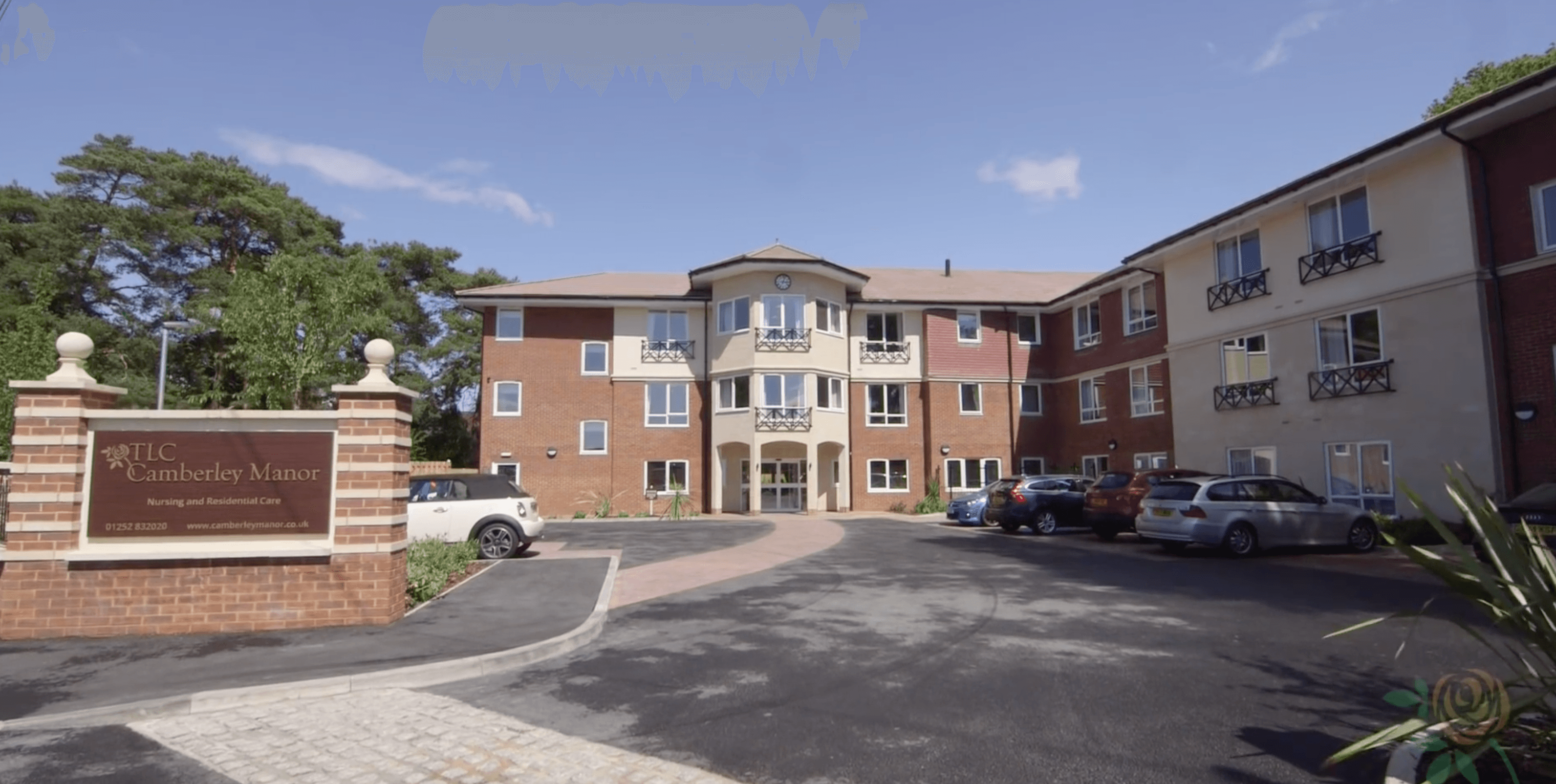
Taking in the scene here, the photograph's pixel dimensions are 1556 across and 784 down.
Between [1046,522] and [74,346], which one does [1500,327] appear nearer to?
[1046,522]

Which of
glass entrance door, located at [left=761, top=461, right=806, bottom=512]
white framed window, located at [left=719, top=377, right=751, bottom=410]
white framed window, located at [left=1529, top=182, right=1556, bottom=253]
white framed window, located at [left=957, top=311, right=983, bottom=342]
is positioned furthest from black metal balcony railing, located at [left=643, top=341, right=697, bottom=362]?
white framed window, located at [left=1529, top=182, right=1556, bottom=253]

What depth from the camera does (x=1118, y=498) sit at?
17.8 m

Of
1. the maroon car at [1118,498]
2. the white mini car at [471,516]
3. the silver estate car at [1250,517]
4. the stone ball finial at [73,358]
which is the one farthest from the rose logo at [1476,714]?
the maroon car at [1118,498]

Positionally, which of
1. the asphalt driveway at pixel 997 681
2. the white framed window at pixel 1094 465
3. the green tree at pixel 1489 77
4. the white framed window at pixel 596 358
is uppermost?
the green tree at pixel 1489 77

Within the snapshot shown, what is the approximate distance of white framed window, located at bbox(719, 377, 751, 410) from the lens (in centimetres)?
2889

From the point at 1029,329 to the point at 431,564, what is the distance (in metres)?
25.8

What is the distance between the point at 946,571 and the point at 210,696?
9.65 metres

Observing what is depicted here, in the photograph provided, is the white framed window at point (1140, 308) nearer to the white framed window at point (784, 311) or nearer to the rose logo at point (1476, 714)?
the white framed window at point (784, 311)

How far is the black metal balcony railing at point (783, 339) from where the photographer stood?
93.9ft

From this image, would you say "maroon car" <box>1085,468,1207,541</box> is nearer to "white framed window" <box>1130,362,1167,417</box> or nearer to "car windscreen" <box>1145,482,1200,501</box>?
"car windscreen" <box>1145,482,1200,501</box>

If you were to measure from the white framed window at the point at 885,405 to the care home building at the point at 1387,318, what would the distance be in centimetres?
1094

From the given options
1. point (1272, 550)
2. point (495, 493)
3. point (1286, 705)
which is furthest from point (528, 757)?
point (1272, 550)

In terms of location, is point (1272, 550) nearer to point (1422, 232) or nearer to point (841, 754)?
point (1422, 232)

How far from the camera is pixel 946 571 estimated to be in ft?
41.7
